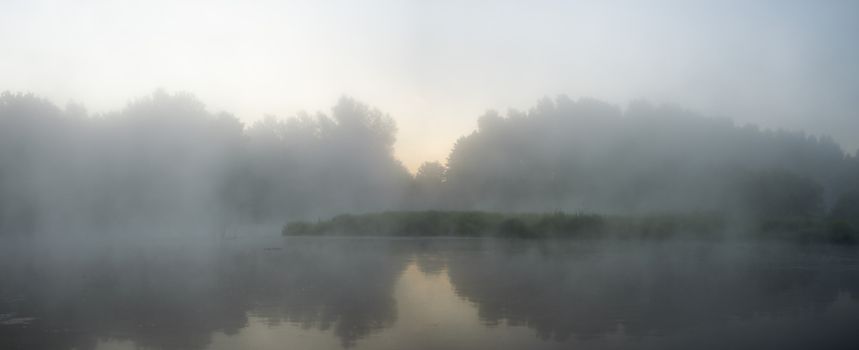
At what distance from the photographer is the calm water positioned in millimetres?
9711

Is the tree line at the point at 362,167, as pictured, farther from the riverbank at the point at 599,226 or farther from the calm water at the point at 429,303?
the calm water at the point at 429,303

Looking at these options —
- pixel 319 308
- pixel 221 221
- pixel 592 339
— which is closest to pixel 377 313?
pixel 319 308

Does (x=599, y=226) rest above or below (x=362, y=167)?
below

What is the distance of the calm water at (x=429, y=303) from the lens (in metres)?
9.71

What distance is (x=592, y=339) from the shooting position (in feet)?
31.7

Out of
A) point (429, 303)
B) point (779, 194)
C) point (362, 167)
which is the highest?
point (362, 167)

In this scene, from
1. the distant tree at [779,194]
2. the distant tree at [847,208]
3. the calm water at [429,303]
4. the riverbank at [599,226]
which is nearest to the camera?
the calm water at [429,303]

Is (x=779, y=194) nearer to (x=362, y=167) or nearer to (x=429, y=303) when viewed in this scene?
(x=362, y=167)

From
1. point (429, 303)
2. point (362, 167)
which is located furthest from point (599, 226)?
point (429, 303)

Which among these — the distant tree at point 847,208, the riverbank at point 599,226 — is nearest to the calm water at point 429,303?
the riverbank at point 599,226

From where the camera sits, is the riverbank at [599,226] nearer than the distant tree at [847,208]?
Yes

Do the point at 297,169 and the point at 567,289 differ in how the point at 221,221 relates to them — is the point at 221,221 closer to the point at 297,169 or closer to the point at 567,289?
the point at 297,169

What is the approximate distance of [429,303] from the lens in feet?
41.8

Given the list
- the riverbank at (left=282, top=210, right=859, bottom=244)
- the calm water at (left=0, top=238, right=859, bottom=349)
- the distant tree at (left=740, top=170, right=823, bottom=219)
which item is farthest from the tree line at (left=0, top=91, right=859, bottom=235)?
the calm water at (left=0, top=238, right=859, bottom=349)
